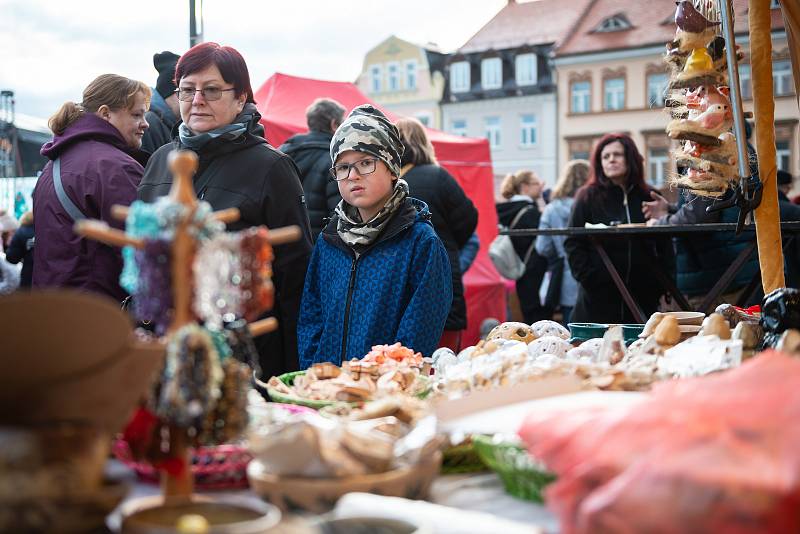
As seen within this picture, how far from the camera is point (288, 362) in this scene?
2.87m

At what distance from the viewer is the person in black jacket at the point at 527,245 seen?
7219 millimetres

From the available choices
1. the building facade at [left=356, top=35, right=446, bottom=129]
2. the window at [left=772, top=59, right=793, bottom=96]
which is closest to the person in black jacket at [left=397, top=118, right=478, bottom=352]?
the window at [left=772, top=59, right=793, bottom=96]

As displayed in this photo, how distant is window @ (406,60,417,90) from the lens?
32.4 meters

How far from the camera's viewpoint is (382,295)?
2664 millimetres

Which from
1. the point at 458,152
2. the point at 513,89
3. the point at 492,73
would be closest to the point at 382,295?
the point at 458,152

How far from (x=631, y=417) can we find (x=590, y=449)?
61mm

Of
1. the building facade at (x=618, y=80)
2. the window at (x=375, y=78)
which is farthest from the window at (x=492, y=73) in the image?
the window at (x=375, y=78)

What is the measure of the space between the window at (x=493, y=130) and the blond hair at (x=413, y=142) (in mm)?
26287

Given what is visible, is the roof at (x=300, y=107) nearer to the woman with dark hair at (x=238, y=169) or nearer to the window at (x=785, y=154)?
the woman with dark hair at (x=238, y=169)

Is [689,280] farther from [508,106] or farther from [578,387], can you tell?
[508,106]

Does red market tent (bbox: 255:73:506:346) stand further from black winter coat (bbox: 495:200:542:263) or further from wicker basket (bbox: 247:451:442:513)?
wicker basket (bbox: 247:451:442:513)

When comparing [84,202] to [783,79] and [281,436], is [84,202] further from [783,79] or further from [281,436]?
[783,79]

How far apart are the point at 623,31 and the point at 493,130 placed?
18.2ft

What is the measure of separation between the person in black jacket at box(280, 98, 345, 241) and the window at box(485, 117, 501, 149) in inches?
1034
